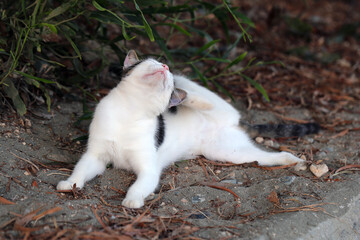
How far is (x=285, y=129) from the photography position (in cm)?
382

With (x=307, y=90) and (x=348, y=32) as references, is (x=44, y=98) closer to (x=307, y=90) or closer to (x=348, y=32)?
(x=307, y=90)

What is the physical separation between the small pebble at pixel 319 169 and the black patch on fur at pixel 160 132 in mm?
1162

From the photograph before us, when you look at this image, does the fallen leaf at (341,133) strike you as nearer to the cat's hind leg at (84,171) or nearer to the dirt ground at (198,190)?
the dirt ground at (198,190)

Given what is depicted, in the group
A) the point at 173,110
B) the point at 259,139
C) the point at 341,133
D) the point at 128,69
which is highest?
the point at 128,69

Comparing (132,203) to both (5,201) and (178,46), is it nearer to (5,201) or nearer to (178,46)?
(5,201)

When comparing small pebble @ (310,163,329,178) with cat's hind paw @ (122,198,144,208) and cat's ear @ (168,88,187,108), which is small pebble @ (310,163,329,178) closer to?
cat's ear @ (168,88,187,108)

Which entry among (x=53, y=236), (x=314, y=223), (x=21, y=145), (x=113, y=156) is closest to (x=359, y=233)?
(x=314, y=223)

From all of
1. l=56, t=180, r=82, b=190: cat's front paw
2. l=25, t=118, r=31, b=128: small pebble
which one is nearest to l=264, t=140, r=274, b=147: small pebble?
l=56, t=180, r=82, b=190: cat's front paw

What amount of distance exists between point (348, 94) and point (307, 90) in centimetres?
53

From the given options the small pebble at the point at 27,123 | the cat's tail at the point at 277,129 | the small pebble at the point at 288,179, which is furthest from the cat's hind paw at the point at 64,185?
the cat's tail at the point at 277,129

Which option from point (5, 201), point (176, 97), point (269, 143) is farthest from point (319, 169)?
point (5, 201)

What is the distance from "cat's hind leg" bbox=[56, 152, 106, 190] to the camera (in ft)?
8.47

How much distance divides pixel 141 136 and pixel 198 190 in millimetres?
544

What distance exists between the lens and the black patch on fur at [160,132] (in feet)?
9.89
